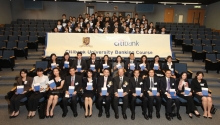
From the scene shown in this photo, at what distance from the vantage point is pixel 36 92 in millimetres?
4797

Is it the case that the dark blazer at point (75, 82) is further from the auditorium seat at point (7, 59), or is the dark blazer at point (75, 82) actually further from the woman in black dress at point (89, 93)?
the auditorium seat at point (7, 59)

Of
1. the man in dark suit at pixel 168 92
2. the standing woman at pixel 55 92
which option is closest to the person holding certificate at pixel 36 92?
the standing woman at pixel 55 92

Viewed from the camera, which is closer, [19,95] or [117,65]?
[19,95]

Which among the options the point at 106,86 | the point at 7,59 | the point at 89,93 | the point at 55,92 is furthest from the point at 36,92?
the point at 7,59

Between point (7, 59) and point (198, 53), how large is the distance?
836 centimetres

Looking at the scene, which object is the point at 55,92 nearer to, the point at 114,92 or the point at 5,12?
the point at 114,92

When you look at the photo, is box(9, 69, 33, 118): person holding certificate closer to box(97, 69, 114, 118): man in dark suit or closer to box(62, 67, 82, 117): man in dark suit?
box(62, 67, 82, 117): man in dark suit

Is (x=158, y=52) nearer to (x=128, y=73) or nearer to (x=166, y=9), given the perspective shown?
(x=128, y=73)

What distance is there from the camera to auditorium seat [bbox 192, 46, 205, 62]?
8.09 meters

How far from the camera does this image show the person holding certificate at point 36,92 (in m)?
4.59

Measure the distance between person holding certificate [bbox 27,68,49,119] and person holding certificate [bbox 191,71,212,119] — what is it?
434cm

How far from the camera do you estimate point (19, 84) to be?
4.88 meters

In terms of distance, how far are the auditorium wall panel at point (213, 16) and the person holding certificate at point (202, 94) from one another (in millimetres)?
11544

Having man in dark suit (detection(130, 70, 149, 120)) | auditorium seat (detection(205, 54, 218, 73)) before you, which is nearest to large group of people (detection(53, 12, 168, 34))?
auditorium seat (detection(205, 54, 218, 73))
